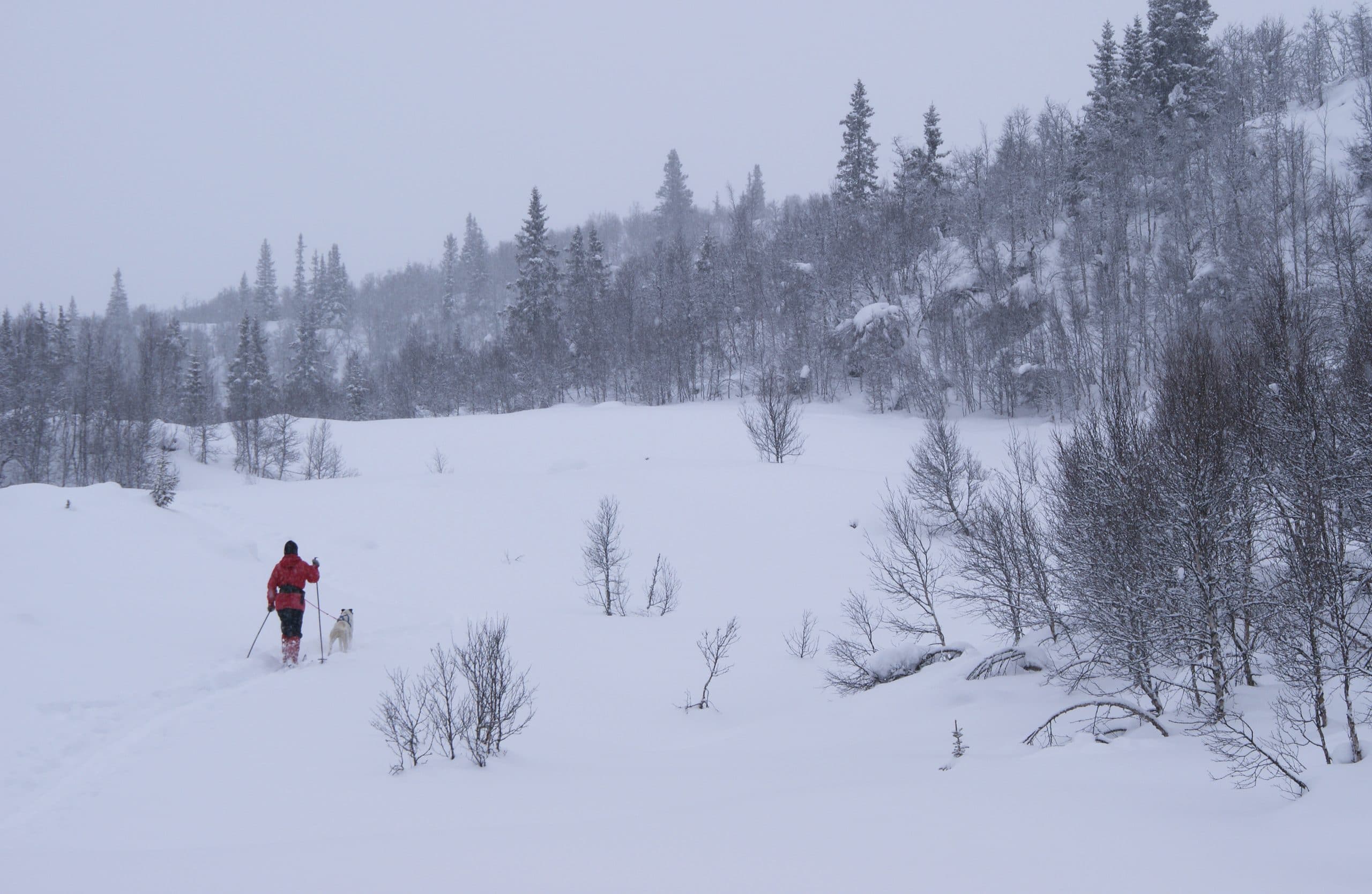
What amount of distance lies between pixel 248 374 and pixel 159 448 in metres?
19.3

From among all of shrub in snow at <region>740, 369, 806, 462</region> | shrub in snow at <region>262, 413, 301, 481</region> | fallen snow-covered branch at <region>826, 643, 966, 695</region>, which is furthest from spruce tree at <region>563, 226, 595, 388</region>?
fallen snow-covered branch at <region>826, 643, 966, 695</region>

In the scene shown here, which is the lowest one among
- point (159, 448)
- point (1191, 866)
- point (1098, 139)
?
point (1191, 866)

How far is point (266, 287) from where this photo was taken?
365 feet

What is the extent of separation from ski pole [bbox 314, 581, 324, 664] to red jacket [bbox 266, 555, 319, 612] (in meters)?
0.26

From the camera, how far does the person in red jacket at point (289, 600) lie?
11344 mm

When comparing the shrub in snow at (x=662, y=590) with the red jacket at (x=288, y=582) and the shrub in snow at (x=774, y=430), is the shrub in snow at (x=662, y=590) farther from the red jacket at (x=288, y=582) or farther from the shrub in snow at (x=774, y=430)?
the shrub in snow at (x=774, y=430)

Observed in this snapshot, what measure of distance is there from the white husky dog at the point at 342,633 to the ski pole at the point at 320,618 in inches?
6.4

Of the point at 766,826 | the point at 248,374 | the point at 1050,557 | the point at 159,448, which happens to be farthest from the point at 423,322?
the point at 766,826

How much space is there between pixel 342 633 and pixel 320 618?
1.43ft

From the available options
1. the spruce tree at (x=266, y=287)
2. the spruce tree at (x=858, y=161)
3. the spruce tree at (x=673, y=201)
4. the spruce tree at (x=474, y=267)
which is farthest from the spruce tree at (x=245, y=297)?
the spruce tree at (x=858, y=161)

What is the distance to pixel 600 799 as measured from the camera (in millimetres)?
6445

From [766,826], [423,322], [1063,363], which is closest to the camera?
[766,826]

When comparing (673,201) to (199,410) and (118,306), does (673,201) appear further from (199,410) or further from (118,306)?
(118,306)

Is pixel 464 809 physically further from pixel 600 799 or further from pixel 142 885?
pixel 142 885
